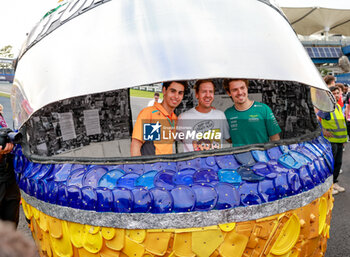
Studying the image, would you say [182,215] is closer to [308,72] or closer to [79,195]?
[79,195]

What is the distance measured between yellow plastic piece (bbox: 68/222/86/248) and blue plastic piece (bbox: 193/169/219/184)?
0.54 meters

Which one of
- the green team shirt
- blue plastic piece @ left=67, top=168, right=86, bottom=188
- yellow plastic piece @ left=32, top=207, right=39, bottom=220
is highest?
the green team shirt

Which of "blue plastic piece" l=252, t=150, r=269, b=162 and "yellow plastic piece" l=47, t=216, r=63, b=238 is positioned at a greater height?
"blue plastic piece" l=252, t=150, r=269, b=162

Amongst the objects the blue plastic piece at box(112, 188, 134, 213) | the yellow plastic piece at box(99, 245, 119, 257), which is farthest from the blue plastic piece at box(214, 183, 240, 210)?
the yellow plastic piece at box(99, 245, 119, 257)

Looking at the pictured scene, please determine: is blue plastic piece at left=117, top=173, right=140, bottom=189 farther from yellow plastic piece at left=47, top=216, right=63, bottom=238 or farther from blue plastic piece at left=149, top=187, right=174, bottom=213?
yellow plastic piece at left=47, top=216, right=63, bottom=238

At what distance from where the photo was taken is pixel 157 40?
139 cm

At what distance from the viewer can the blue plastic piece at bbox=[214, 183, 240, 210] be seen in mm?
1273

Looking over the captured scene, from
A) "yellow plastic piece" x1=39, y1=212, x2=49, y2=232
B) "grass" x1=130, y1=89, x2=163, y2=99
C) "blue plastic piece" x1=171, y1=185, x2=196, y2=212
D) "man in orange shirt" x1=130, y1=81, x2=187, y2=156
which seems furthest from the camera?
"grass" x1=130, y1=89, x2=163, y2=99

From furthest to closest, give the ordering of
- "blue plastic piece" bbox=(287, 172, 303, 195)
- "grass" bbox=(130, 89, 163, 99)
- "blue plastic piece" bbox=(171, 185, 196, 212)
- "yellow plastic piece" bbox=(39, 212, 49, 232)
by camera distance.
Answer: "grass" bbox=(130, 89, 163, 99) → "yellow plastic piece" bbox=(39, 212, 49, 232) → "blue plastic piece" bbox=(287, 172, 303, 195) → "blue plastic piece" bbox=(171, 185, 196, 212)

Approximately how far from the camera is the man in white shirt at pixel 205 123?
1876mm

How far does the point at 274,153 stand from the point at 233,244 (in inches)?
17.1

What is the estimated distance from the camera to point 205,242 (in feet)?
4.21

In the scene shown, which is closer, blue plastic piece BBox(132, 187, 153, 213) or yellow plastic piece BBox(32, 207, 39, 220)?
blue plastic piece BBox(132, 187, 153, 213)

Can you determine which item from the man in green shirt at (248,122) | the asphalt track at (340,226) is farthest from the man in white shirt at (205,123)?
the asphalt track at (340,226)
